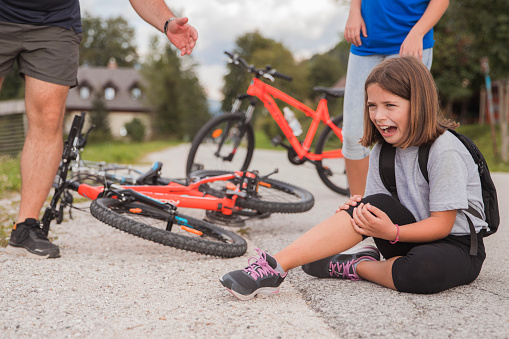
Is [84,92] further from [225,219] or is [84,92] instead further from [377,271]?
[377,271]

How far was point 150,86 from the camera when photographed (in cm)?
3784

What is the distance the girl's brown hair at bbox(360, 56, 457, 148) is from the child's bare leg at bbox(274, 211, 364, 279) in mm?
419

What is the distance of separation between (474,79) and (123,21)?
44.8 m

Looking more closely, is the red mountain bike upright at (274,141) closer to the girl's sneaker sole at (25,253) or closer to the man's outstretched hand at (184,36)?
the man's outstretched hand at (184,36)

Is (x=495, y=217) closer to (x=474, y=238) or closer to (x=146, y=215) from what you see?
(x=474, y=238)

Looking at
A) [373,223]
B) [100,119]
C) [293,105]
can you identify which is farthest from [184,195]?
[100,119]

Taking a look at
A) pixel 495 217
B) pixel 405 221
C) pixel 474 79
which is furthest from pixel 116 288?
pixel 474 79

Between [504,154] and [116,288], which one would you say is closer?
[116,288]

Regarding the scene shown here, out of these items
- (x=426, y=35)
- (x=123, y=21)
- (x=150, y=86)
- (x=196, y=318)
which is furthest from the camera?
(x=123, y=21)

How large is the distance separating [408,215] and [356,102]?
3.32 ft

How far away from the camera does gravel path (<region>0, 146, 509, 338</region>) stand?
164 centimetres

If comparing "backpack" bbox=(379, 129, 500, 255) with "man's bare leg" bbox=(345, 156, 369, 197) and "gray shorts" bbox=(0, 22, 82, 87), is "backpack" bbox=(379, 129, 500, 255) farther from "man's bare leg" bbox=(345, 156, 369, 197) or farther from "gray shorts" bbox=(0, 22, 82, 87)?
"gray shorts" bbox=(0, 22, 82, 87)

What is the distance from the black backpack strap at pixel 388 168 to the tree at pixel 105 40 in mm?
57570

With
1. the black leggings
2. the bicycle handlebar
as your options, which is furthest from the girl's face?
the bicycle handlebar
